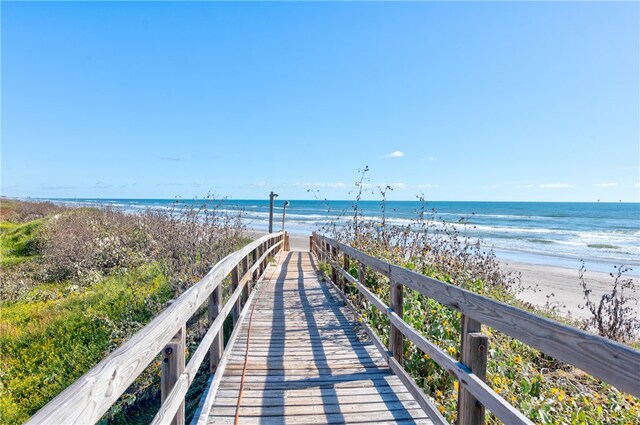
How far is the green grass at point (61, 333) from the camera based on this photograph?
5262 millimetres

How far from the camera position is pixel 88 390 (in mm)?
1143

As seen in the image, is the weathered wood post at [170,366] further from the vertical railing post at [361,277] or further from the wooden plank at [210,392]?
the vertical railing post at [361,277]

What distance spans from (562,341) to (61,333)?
737 centimetres

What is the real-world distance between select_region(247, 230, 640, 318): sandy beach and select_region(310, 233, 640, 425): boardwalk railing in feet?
26.7

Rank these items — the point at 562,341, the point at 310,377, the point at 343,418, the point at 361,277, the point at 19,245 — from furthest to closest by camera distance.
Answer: the point at 19,245
the point at 361,277
the point at 310,377
the point at 343,418
the point at 562,341

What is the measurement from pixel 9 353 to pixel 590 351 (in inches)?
314

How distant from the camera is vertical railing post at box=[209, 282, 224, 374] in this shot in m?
3.58

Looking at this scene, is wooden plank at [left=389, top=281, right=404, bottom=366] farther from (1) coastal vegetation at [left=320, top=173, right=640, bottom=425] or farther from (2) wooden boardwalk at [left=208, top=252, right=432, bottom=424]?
(1) coastal vegetation at [left=320, top=173, right=640, bottom=425]

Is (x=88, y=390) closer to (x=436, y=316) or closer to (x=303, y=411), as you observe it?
(x=303, y=411)

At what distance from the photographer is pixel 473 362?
227cm

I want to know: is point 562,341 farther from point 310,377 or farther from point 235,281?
point 235,281

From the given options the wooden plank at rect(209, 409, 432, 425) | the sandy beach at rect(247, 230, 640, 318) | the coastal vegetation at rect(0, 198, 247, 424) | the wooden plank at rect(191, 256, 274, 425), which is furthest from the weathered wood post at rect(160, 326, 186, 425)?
the sandy beach at rect(247, 230, 640, 318)

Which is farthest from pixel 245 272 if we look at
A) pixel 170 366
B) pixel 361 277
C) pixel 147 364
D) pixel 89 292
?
pixel 89 292

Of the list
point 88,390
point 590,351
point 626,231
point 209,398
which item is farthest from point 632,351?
point 626,231
